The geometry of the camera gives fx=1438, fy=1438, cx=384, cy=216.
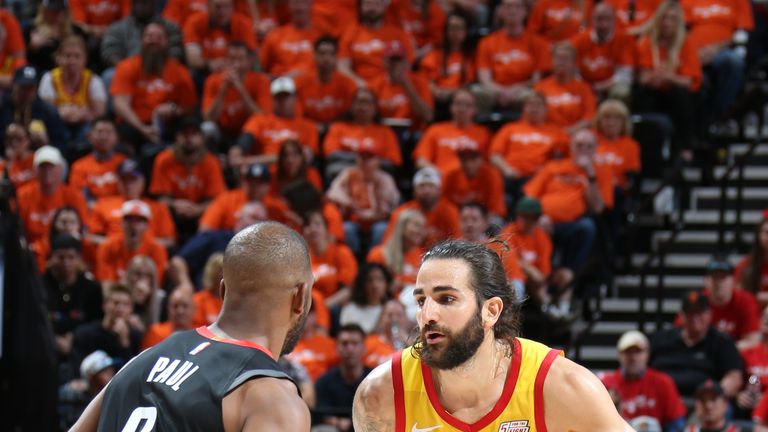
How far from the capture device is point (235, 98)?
44.1 ft

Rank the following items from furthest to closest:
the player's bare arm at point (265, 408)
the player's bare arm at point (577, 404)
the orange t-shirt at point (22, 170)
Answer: the orange t-shirt at point (22, 170)
the player's bare arm at point (577, 404)
the player's bare arm at point (265, 408)

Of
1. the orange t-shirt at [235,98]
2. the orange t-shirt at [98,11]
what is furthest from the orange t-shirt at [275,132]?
the orange t-shirt at [98,11]

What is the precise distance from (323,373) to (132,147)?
3.81 m

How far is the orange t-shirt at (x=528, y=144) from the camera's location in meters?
12.6

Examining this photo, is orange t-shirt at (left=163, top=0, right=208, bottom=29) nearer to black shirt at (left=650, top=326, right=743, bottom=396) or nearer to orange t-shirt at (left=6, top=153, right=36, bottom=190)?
orange t-shirt at (left=6, top=153, right=36, bottom=190)

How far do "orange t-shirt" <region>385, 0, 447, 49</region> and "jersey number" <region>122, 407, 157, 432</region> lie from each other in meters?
10.5

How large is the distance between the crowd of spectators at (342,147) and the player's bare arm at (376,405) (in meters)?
4.20

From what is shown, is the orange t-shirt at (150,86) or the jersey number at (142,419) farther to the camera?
the orange t-shirt at (150,86)

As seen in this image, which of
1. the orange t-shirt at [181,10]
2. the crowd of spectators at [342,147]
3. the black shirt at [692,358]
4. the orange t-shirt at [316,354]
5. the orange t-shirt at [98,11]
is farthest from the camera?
the orange t-shirt at [98,11]

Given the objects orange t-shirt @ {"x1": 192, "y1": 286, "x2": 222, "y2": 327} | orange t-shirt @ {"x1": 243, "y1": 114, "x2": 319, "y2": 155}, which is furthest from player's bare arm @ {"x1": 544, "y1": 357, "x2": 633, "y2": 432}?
orange t-shirt @ {"x1": 243, "y1": 114, "x2": 319, "y2": 155}

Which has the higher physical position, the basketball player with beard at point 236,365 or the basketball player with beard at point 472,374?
the basketball player with beard at point 236,365

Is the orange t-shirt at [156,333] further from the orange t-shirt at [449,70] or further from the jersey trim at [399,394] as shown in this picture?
the jersey trim at [399,394]

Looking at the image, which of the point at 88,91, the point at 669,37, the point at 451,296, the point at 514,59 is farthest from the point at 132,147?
the point at 451,296

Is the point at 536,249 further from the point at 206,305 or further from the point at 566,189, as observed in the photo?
the point at 206,305
